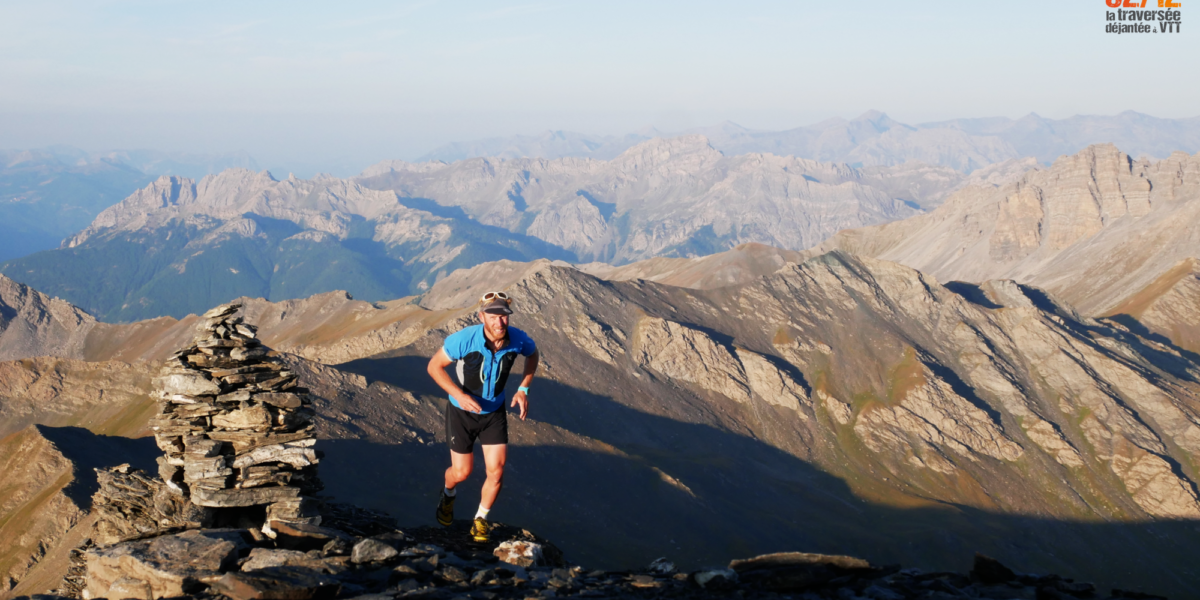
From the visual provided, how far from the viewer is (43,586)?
3059cm

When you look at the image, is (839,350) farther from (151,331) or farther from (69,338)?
(69,338)

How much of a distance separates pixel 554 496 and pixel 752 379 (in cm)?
5608

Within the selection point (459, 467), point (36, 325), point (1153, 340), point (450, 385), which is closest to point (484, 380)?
point (450, 385)

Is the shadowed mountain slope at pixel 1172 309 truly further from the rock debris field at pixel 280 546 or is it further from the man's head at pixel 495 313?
the man's head at pixel 495 313

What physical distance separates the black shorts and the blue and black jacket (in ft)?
0.84

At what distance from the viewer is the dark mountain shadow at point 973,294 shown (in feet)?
506

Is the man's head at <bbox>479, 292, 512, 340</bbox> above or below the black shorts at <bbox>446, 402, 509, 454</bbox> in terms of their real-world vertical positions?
above

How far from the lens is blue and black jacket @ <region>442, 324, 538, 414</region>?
46.5ft

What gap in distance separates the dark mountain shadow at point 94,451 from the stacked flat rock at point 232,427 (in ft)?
122

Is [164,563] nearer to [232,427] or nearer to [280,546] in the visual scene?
[280,546]

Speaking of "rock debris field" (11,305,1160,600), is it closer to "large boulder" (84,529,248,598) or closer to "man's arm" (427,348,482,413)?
"large boulder" (84,529,248,598)

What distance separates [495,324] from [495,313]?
229 mm

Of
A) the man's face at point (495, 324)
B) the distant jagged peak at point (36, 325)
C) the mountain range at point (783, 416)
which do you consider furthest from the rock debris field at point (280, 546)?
the distant jagged peak at point (36, 325)

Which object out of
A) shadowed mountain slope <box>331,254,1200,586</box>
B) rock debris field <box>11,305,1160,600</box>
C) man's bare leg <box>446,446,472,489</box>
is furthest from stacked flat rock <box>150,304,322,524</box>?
shadowed mountain slope <box>331,254,1200,586</box>
